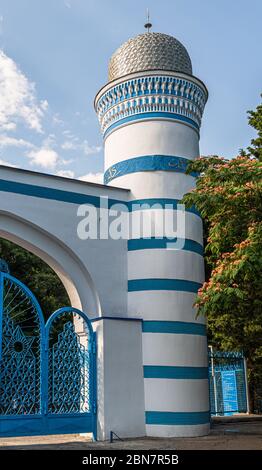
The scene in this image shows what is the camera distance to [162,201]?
32.8 ft

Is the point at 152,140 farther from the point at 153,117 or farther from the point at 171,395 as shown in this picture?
the point at 171,395

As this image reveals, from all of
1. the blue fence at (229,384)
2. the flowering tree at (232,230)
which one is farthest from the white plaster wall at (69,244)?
the blue fence at (229,384)

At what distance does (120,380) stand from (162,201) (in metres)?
3.44

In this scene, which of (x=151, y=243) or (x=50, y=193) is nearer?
(x=50, y=193)

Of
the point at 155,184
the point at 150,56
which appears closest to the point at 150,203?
the point at 155,184

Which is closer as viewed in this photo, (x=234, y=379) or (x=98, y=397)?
(x=98, y=397)

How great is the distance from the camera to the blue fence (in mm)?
13853

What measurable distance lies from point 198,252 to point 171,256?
0.78m

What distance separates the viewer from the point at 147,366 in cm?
924

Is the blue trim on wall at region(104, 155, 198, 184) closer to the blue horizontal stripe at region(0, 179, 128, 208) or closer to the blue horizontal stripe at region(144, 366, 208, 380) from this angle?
the blue horizontal stripe at region(0, 179, 128, 208)

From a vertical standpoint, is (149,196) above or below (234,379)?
above

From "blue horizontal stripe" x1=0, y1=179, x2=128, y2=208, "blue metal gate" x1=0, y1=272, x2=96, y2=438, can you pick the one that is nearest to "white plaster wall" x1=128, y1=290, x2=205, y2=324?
"blue metal gate" x1=0, y1=272, x2=96, y2=438
